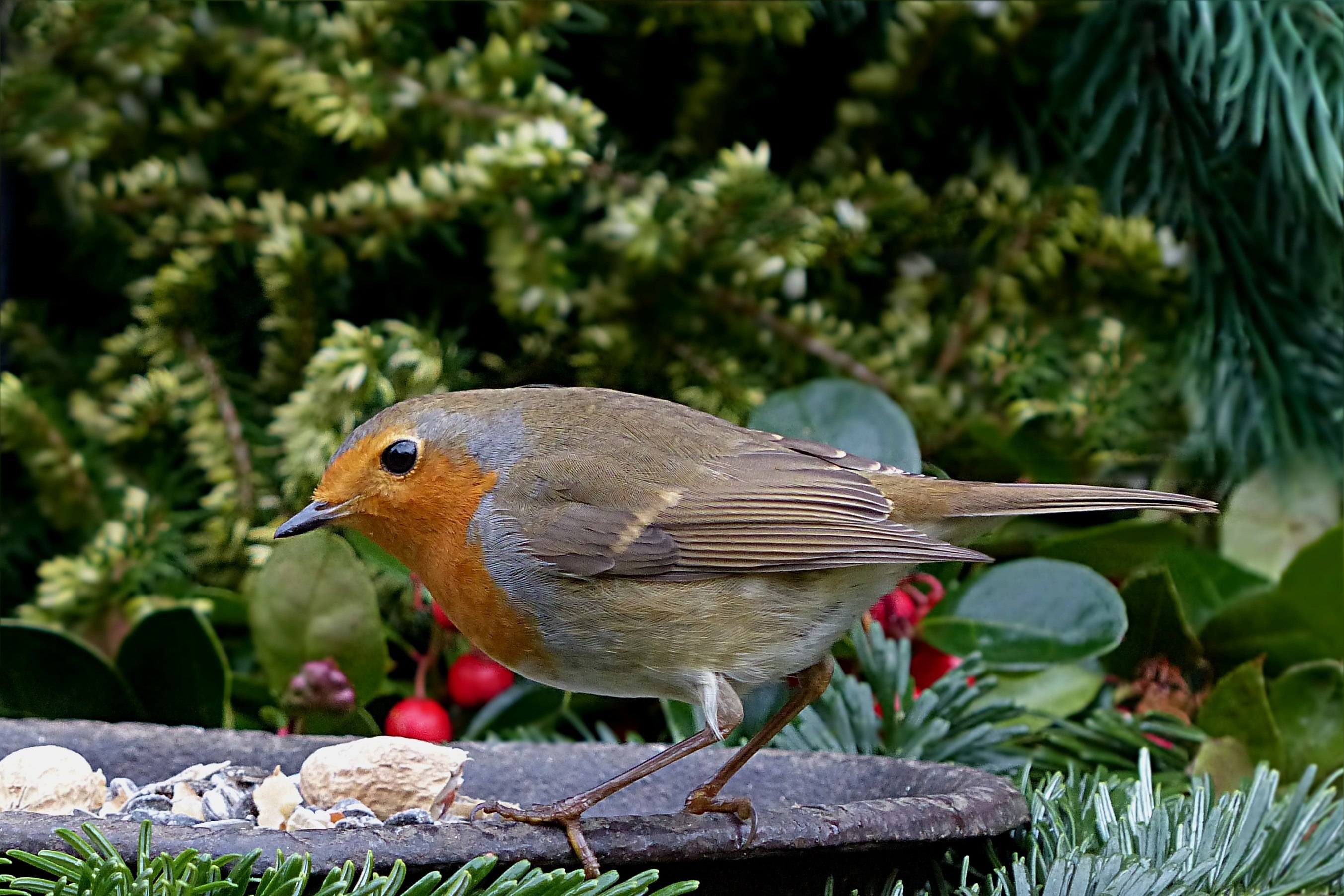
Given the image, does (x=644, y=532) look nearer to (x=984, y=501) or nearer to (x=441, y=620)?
(x=984, y=501)

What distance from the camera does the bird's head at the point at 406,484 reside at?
129 centimetres

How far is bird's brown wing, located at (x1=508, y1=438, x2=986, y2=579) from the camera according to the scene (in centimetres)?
122

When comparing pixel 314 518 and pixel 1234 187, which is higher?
pixel 1234 187

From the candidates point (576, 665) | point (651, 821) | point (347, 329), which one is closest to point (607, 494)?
point (576, 665)

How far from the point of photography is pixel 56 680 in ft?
5.51

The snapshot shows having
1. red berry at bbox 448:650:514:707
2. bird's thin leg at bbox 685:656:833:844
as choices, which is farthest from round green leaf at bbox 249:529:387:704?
bird's thin leg at bbox 685:656:833:844

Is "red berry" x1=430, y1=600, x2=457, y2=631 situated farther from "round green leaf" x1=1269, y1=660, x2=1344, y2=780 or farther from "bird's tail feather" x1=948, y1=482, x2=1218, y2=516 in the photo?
"round green leaf" x1=1269, y1=660, x2=1344, y2=780

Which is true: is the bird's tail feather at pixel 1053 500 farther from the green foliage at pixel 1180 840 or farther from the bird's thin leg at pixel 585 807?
the bird's thin leg at pixel 585 807

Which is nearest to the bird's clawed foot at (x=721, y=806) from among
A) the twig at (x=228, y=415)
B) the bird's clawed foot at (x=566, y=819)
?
the bird's clawed foot at (x=566, y=819)

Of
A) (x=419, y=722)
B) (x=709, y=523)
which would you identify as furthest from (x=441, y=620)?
(x=709, y=523)

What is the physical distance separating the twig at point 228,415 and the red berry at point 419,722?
0.43 meters

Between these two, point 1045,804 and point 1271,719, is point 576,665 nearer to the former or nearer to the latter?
point 1045,804

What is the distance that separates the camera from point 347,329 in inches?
69.6

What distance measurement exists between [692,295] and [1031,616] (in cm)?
73
